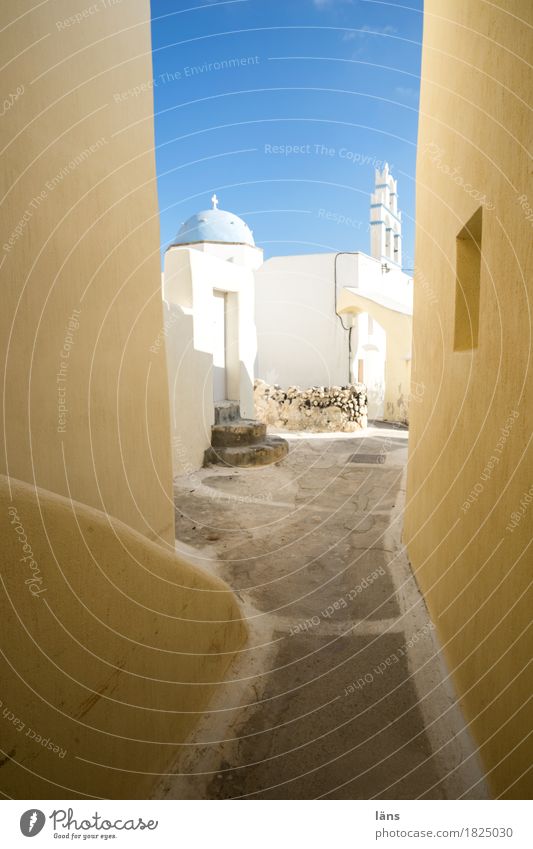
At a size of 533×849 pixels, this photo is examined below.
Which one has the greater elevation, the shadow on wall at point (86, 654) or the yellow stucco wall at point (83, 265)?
the yellow stucco wall at point (83, 265)

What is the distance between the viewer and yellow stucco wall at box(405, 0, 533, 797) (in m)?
1.85

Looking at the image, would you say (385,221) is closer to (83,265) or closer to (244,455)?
(244,455)

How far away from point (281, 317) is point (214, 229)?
3.58 meters

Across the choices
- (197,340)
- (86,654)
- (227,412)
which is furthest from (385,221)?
(86,654)

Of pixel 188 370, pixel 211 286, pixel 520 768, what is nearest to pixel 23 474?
pixel 520 768

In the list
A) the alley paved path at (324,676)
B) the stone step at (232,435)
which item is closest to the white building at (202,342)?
the stone step at (232,435)

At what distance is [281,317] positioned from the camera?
58.7ft

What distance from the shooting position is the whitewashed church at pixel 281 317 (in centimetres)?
962

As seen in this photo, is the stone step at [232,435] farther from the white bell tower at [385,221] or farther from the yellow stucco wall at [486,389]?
the white bell tower at [385,221]

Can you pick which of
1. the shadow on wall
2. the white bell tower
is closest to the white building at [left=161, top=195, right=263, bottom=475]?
→ the shadow on wall

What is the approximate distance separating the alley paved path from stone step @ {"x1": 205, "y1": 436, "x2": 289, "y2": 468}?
2.66 m

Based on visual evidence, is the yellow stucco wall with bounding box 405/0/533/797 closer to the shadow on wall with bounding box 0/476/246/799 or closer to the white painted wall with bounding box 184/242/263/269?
the shadow on wall with bounding box 0/476/246/799

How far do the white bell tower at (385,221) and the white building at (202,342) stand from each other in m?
15.4
